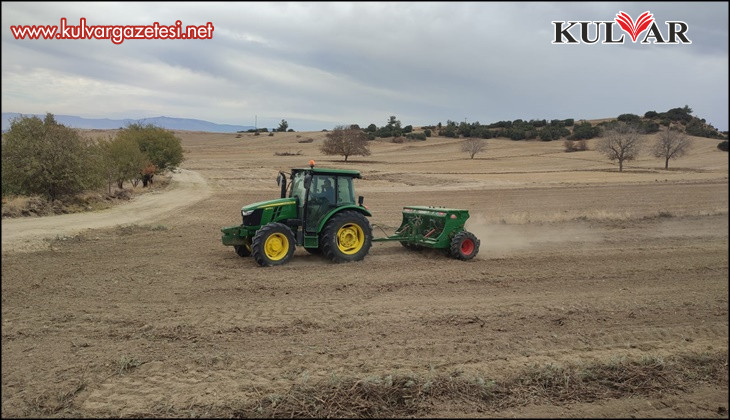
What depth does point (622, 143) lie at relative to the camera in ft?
170

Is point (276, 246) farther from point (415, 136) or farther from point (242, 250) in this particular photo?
point (415, 136)

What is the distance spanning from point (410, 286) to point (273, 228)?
11.0ft

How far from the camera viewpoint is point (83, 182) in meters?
21.5

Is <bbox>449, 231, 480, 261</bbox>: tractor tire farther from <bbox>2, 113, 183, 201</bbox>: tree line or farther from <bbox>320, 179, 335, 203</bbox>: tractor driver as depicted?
<bbox>2, 113, 183, 201</bbox>: tree line

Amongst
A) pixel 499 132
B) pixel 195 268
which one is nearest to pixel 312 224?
pixel 195 268

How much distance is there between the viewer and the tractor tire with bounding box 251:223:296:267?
1074 centimetres

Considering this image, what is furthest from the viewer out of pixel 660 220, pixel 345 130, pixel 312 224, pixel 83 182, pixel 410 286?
pixel 345 130

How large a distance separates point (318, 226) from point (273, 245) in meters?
1.13

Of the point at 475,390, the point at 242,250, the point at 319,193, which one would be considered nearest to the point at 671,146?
the point at 319,193

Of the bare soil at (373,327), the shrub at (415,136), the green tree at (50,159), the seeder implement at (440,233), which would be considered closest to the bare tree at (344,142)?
the green tree at (50,159)

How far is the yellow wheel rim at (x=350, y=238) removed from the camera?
460 inches

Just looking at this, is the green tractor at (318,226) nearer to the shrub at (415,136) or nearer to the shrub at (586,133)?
the shrub at (415,136)

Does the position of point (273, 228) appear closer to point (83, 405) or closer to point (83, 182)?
point (83, 405)

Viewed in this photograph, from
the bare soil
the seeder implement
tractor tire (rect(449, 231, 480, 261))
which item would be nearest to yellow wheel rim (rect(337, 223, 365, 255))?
the bare soil
